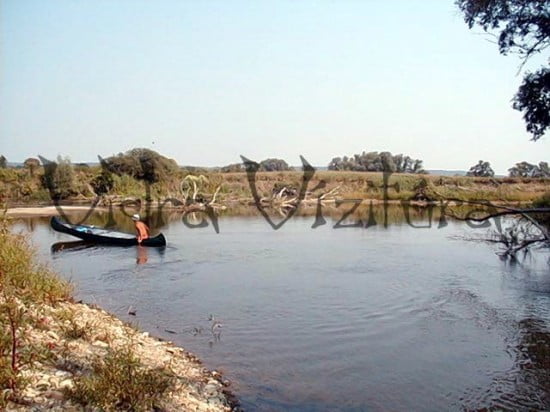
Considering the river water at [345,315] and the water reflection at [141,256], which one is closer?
the river water at [345,315]

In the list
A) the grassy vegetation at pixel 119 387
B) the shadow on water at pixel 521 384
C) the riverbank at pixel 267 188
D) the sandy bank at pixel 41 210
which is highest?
the riverbank at pixel 267 188

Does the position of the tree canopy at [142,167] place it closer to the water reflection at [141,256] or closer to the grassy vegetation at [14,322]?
the water reflection at [141,256]

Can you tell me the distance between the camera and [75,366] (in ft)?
20.2

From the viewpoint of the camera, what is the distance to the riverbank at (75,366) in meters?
5.12

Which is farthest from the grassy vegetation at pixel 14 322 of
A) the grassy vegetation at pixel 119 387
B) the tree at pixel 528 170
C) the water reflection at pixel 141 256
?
the tree at pixel 528 170

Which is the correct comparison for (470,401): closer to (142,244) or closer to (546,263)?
(546,263)

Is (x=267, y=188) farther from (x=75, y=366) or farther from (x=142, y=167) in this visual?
(x=75, y=366)

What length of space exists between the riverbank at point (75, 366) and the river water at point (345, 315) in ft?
2.69

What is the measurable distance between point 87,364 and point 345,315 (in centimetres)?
668

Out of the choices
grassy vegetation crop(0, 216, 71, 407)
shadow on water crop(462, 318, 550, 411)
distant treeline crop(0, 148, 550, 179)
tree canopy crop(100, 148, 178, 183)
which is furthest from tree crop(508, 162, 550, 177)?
grassy vegetation crop(0, 216, 71, 407)

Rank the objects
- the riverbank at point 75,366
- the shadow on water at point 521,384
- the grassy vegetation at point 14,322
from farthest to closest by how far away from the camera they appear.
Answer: the shadow on water at point 521,384
the riverbank at point 75,366
the grassy vegetation at point 14,322

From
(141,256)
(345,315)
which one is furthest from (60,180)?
(345,315)

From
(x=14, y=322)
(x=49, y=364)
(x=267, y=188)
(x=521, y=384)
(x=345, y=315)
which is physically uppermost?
(x=267, y=188)

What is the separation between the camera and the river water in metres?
7.79
